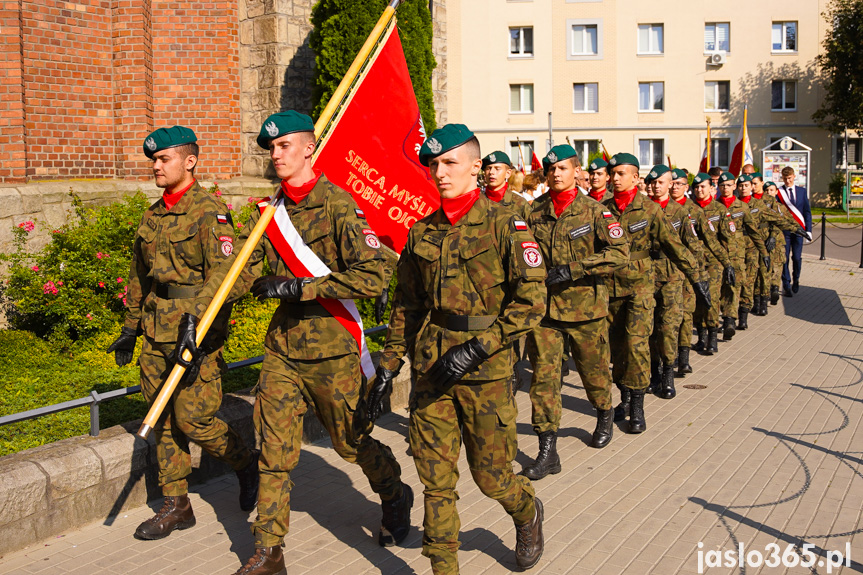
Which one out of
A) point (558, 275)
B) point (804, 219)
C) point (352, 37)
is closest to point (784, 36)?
point (804, 219)

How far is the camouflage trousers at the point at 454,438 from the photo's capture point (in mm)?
4242

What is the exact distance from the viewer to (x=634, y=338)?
750 cm

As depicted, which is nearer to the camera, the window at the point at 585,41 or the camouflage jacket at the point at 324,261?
the camouflage jacket at the point at 324,261

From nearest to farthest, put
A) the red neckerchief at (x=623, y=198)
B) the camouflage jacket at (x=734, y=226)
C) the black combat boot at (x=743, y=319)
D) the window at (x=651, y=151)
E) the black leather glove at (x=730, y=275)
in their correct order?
the red neckerchief at (x=623, y=198) < the black leather glove at (x=730, y=275) < the camouflage jacket at (x=734, y=226) < the black combat boot at (x=743, y=319) < the window at (x=651, y=151)

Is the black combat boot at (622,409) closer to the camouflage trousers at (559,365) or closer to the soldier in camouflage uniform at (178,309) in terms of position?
the camouflage trousers at (559,365)

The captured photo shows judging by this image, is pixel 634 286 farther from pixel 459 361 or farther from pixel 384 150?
pixel 459 361

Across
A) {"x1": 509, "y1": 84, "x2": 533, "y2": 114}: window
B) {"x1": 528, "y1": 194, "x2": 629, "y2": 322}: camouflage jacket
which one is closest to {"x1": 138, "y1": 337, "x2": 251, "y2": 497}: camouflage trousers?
{"x1": 528, "y1": 194, "x2": 629, "y2": 322}: camouflage jacket

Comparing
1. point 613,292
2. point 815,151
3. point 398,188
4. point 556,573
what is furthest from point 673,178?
point 815,151

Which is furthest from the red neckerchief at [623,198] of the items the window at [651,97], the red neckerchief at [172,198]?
the window at [651,97]

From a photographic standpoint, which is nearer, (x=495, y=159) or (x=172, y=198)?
(x=172, y=198)

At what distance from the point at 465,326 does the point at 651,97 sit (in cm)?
4242

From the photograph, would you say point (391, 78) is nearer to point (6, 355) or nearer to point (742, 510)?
point (742, 510)

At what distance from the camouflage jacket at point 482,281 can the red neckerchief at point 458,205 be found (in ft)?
0.08

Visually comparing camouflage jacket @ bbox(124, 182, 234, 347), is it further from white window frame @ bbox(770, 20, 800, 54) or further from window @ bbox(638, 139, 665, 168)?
white window frame @ bbox(770, 20, 800, 54)
